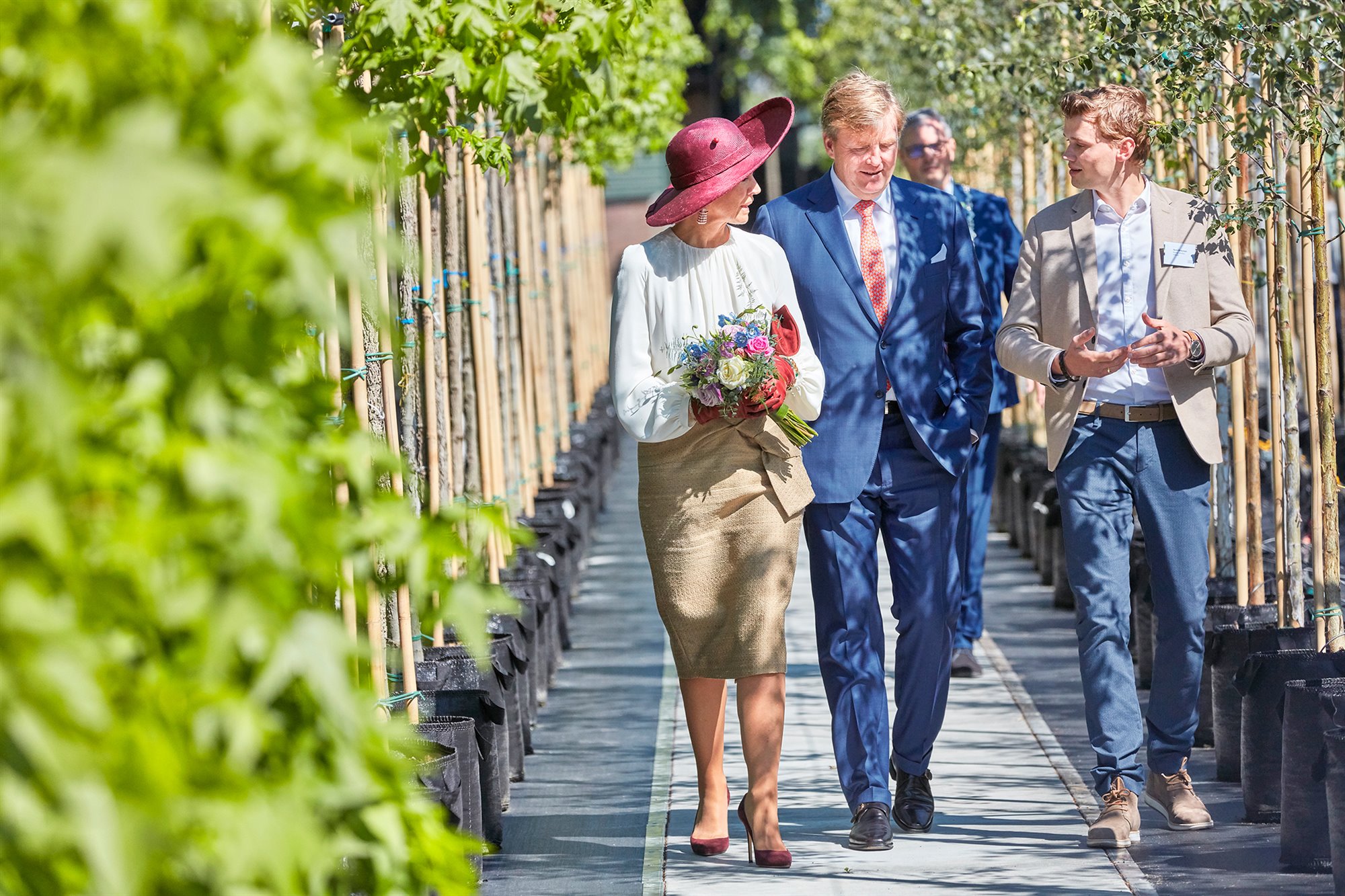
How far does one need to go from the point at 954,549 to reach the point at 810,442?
67 cm

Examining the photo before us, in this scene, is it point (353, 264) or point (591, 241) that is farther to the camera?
point (591, 241)

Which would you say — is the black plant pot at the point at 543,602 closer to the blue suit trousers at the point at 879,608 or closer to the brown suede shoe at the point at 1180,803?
the blue suit trousers at the point at 879,608

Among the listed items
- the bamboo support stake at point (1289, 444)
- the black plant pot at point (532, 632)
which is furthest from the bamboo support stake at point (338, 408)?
the bamboo support stake at point (1289, 444)

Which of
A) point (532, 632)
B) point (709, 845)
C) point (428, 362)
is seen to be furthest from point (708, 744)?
point (532, 632)

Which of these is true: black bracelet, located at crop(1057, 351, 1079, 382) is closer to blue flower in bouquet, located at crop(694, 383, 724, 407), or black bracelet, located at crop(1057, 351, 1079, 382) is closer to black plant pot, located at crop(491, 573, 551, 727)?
blue flower in bouquet, located at crop(694, 383, 724, 407)

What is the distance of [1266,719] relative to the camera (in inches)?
187

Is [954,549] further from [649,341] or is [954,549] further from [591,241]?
[591,241]

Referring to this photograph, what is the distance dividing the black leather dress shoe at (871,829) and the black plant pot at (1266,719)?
1054 millimetres

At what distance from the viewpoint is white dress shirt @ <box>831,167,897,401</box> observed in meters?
4.72

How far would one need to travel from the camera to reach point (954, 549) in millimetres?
4992

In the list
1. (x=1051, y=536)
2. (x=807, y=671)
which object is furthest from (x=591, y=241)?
(x=807, y=671)

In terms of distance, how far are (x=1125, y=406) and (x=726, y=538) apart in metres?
1.14

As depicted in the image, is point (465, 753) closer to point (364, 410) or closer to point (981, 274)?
point (364, 410)

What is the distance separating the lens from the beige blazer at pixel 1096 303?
177 inches
